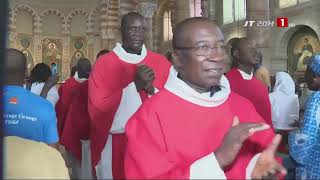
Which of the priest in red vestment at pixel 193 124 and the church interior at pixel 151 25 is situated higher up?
the church interior at pixel 151 25

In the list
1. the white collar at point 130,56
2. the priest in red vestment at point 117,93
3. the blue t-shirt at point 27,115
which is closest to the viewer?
the blue t-shirt at point 27,115

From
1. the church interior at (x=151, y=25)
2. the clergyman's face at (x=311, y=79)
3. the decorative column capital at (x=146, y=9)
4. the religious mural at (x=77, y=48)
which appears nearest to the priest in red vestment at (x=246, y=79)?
the clergyman's face at (x=311, y=79)

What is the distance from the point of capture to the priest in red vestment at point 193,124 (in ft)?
6.48

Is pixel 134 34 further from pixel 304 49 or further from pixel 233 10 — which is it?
pixel 233 10

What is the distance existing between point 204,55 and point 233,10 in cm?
1977

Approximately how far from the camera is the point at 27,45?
29.3m

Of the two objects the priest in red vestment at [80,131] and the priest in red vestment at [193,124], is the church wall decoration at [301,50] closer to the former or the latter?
the priest in red vestment at [80,131]

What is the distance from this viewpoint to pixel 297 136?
311cm

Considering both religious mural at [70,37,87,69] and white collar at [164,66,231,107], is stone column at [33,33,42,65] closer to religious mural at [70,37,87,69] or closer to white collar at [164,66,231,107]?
religious mural at [70,37,87,69]

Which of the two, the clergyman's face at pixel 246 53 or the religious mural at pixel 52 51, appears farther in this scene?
the religious mural at pixel 52 51

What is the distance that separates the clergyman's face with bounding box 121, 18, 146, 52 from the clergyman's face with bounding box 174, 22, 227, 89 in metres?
1.86

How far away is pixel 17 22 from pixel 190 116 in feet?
93.9

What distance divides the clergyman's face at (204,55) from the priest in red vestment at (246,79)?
230 cm

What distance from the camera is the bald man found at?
9.35 feet
